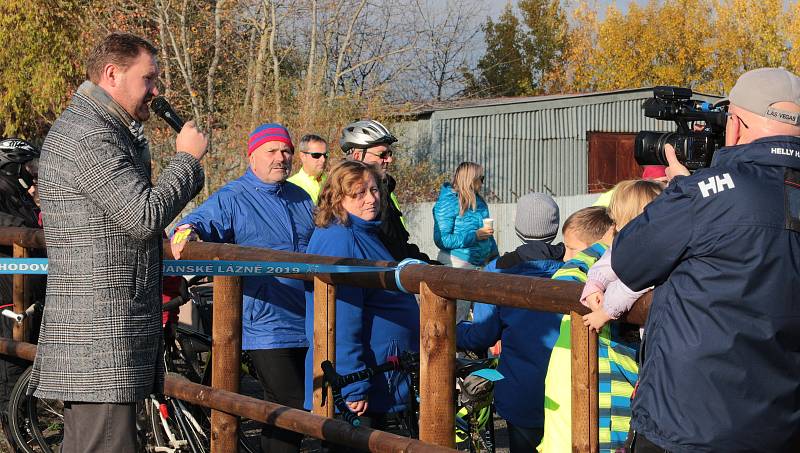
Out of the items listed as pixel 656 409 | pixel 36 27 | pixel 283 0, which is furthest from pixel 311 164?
pixel 36 27

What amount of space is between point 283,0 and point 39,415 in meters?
19.8

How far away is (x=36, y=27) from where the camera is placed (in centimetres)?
2588

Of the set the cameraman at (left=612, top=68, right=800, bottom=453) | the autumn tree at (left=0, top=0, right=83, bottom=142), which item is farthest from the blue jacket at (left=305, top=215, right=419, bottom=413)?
the autumn tree at (left=0, top=0, right=83, bottom=142)

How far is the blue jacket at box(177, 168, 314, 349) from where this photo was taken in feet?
18.3

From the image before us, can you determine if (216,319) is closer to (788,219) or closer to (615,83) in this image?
(788,219)

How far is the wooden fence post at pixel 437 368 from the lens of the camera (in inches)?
164

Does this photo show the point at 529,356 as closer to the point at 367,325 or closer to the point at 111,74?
the point at 367,325

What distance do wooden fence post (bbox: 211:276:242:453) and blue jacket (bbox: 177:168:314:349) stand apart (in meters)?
0.17

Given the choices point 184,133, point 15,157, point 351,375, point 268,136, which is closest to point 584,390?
point 351,375

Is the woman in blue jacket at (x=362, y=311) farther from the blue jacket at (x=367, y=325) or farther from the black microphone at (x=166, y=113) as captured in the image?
the black microphone at (x=166, y=113)

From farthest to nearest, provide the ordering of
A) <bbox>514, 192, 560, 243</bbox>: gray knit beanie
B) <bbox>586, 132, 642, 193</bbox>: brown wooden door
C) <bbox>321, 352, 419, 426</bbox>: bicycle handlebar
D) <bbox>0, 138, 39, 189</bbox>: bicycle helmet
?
<bbox>586, 132, 642, 193</bbox>: brown wooden door, <bbox>0, 138, 39, 189</bbox>: bicycle helmet, <bbox>514, 192, 560, 243</bbox>: gray knit beanie, <bbox>321, 352, 419, 426</bbox>: bicycle handlebar

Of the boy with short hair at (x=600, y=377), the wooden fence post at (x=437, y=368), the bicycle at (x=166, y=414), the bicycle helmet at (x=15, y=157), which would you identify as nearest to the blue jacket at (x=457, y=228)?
the bicycle at (x=166, y=414)

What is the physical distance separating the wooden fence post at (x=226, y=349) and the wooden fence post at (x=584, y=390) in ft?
7.41

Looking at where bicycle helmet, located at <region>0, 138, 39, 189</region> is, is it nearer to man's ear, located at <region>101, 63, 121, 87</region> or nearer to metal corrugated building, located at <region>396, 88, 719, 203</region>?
man's ear, located at <region>101, 63, 121, 87</region>
